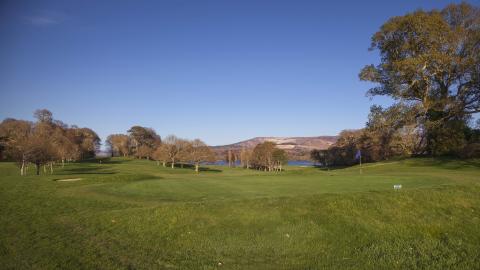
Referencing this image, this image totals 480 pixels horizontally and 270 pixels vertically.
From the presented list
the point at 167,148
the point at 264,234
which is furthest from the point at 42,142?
the point at 167,148

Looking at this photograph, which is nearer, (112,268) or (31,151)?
(112,268)

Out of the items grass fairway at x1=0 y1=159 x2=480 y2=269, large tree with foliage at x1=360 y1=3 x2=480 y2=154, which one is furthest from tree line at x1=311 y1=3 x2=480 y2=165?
grass fairway at x1=0 y1=159 x2=480 y2=269

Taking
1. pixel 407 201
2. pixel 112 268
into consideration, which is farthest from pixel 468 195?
pixel 112 268

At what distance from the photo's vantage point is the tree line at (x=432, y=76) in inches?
1435

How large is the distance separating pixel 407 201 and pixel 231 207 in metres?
6.81

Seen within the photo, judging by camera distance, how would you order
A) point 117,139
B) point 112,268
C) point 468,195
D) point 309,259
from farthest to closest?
point 117,139 → point 468,195 → point 309,259 → point 112,268

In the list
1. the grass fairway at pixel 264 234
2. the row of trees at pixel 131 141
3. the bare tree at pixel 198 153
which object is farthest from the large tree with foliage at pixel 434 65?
the row of trees at pixel 131 141

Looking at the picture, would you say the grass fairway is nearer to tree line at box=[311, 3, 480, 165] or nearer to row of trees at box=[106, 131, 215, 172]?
tree line at box=[311, 3, 480, 165]

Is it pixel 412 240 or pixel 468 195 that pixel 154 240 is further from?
pixel 468 195

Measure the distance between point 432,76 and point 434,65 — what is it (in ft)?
5.90

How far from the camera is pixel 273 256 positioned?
9.03 meters

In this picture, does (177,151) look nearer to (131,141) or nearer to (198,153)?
(198,153)

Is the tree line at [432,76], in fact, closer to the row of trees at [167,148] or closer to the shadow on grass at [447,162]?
the shadow on grass at [447,162]

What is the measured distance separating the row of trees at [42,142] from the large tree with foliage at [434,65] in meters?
42.7
